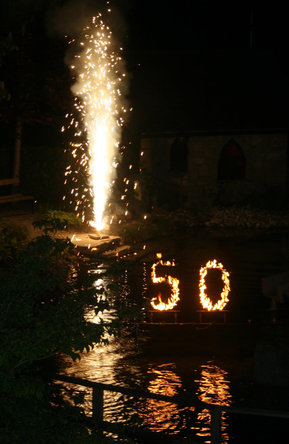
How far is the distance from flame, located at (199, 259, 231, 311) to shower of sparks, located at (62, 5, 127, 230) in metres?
6.04

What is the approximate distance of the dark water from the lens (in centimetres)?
947

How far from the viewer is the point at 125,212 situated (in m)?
26.4

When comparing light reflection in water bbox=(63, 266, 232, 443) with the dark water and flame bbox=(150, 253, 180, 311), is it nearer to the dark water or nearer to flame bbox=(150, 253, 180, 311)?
the dark water

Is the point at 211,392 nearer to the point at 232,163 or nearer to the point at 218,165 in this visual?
the point at 218,165

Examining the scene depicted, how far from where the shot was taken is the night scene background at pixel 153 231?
634cm

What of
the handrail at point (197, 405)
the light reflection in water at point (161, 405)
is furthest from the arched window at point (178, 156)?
the handrail at point (197, 405)

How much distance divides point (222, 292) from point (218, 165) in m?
16.1

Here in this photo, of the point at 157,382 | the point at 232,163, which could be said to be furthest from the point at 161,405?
the point at 232,163

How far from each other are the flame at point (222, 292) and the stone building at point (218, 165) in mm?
10651

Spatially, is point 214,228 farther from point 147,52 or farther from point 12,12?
point 147,52

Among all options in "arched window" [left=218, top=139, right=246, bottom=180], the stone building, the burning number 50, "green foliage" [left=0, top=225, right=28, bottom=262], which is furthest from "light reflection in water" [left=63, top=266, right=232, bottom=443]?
"arched window" [left=218, top=139, right=246, bottom=180]

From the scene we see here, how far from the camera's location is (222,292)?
17.1 metres

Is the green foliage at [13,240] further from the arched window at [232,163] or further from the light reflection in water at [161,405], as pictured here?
the arched window at [232,163]

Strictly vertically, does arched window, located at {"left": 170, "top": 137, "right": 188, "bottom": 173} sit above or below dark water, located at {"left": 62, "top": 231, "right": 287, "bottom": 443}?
above
